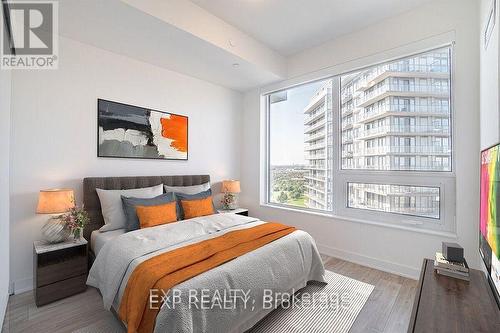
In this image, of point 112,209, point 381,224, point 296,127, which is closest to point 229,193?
point 296,127

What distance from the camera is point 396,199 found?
9.27ft

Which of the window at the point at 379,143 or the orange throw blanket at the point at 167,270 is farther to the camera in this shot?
the window at the point at 379,143

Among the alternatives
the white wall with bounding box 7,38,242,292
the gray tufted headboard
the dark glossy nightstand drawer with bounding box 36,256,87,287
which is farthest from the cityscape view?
the dark glossy nightstand drawer with bounding box 36,256,87,287

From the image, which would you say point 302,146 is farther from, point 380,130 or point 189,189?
point 189,189

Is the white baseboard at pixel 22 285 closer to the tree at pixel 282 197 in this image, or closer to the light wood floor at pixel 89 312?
the light wood floor at pixel 89 312

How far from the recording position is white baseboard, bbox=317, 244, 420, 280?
2611 millimetres

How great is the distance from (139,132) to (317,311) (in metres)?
2.92

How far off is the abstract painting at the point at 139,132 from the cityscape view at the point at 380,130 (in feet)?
6.33

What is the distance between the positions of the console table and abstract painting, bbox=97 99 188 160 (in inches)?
125

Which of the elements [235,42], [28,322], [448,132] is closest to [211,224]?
[28,322]

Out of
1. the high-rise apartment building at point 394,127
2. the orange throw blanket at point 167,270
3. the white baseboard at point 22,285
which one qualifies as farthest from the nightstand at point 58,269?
the high-rise apartment building at point 394,127

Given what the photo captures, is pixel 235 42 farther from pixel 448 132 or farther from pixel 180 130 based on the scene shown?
pixel 448 132

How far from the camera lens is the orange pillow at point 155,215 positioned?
98.7 inches

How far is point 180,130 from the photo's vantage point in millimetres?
3564
